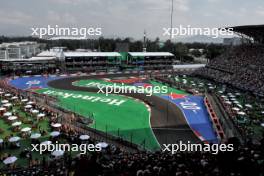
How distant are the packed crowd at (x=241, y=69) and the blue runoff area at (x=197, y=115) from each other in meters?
14.1

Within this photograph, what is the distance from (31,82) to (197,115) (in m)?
44.7

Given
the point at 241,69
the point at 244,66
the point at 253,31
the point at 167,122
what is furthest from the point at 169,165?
the point at 253,31

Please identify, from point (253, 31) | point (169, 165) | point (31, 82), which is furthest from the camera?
point (253, 31)

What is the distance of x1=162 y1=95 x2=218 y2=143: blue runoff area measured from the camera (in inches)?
1377

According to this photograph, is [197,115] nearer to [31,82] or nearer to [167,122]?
[167,122]

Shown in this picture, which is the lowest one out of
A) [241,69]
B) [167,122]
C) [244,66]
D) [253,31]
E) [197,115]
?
[167,122]

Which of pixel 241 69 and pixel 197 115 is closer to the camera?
pixel 197 115

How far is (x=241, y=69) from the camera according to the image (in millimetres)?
70625

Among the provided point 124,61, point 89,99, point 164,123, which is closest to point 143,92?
point 89,99

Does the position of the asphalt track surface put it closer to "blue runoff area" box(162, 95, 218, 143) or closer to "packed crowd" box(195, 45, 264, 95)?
"blue runoff area" box(162, 95, 218, 143)

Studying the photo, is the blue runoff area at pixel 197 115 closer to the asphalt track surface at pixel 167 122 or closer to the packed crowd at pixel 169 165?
the asphalt track surface at pixel 167 122

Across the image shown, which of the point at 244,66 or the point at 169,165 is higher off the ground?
the point at 244,66

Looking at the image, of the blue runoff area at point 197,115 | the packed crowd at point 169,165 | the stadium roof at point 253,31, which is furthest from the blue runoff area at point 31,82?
the stadium roof at point 253,31

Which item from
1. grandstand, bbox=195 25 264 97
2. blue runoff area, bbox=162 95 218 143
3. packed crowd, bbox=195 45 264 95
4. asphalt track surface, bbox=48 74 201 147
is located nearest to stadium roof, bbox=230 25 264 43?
grandstand, bbox=195 25 264 97
